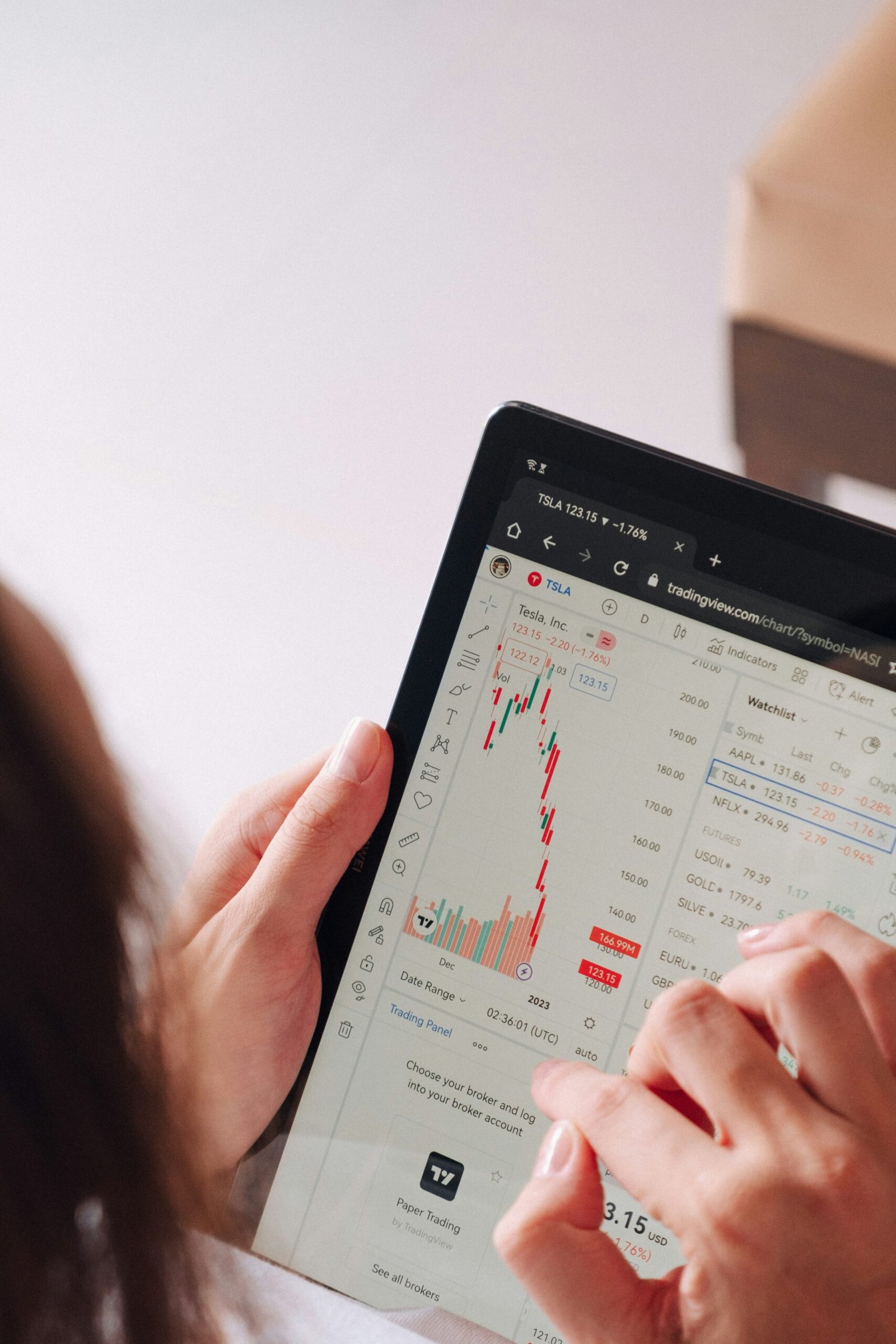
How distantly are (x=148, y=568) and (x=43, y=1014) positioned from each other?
0.81 m

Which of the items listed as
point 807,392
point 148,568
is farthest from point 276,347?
point 807,392

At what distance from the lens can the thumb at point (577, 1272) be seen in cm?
34

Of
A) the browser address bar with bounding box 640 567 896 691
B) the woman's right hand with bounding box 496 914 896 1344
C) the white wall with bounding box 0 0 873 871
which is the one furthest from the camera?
the white wall with bounding box 0 0 873 871

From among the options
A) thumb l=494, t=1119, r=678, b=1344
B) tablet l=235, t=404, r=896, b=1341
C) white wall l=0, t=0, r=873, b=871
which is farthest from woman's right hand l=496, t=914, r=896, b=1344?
white wall l=0, t=0, r=873, b=871

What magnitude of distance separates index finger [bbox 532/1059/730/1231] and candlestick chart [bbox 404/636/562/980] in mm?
117

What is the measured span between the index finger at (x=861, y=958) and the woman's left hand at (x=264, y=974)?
211 millimetres

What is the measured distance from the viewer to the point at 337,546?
107cm

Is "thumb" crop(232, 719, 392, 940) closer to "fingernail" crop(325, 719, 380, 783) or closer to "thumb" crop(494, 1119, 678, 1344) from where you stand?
"fingernail" crop(325, 719, 380, 783)

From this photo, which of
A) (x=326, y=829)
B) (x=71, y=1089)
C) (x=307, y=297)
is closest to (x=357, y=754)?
(x=326, y=829)

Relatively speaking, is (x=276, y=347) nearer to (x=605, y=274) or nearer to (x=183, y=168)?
(x=183, y=168)

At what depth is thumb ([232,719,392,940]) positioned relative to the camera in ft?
1.62

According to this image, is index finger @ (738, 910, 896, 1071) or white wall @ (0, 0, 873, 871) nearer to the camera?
index finger @ (738, 910, 896, 1071)

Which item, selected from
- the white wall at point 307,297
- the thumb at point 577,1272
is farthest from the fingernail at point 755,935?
the white wall at point 307,297

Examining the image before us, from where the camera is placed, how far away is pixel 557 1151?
36cm
